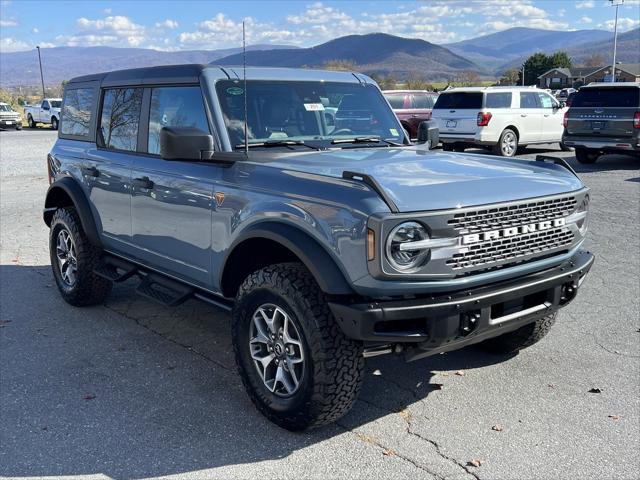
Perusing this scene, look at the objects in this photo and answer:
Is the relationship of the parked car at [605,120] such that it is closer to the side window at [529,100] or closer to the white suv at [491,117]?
the white suv at [491,117]

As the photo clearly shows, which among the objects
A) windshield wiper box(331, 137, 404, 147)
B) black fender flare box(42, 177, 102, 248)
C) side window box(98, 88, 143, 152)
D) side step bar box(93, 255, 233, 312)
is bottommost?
side step bar box(93, 255, 233, 312)

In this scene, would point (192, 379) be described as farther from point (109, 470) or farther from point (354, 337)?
point (354, 337)

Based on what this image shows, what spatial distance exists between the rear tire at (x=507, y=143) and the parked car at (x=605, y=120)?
1.86m

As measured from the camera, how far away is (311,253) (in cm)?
332

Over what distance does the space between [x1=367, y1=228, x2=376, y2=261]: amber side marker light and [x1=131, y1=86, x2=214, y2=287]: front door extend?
138 cm

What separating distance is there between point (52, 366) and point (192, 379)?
3.55ft

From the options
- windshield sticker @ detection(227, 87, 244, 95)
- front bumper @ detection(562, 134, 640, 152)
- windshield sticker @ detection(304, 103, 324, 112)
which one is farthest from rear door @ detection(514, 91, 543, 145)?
windshield sticker @ detection(227, 87, 244, 95)

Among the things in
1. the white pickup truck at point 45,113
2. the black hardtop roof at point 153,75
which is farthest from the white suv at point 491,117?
the white pickup truck at point 45,113

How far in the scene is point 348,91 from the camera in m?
5.01

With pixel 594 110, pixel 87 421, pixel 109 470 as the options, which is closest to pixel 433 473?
pixel 109 470

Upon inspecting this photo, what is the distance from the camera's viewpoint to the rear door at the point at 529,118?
1753 cm

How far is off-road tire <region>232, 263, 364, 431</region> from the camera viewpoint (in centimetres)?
333

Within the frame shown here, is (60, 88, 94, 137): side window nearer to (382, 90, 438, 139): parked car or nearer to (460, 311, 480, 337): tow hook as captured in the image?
(460, 311, 480, 337): tow hook

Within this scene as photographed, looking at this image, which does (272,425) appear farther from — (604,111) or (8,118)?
(8,118)
